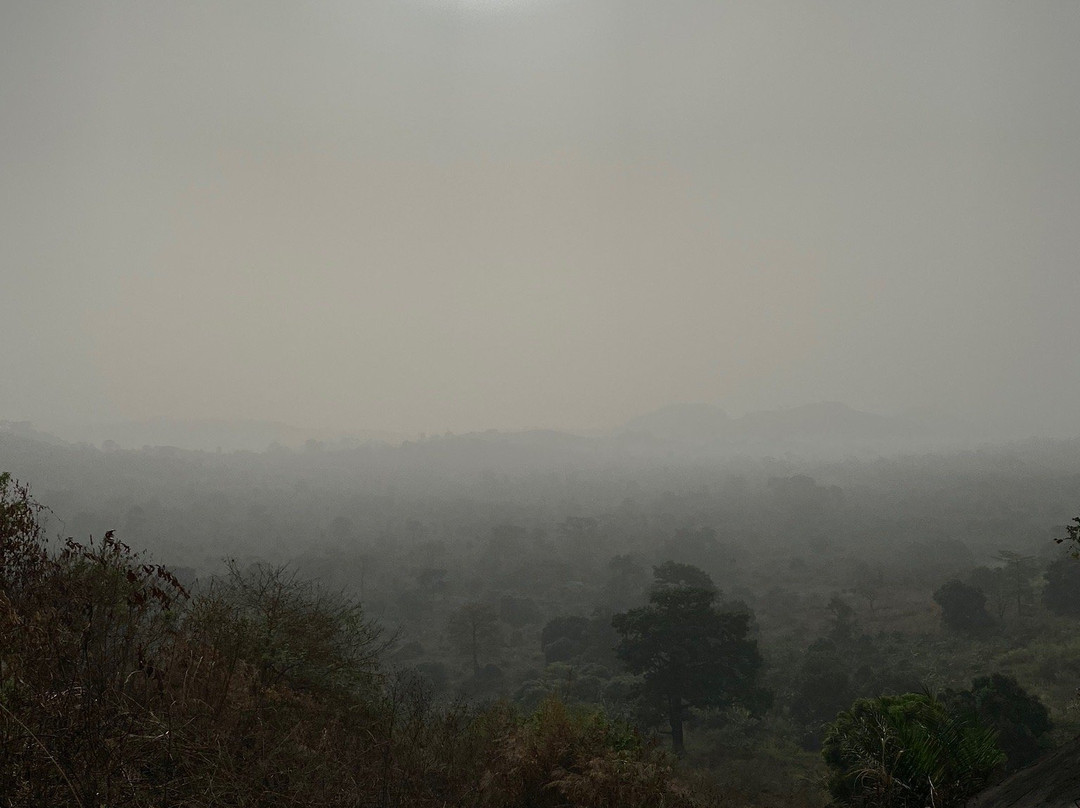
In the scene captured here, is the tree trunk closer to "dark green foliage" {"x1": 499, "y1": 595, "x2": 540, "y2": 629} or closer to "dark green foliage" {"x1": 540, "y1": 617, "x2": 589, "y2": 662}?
"dark green foliage" {"x1": 540, "y1": 617, "x2": 589, "y2": 662}

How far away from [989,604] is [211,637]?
6172 centimetres

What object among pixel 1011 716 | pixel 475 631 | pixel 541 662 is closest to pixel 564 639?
pixel 541 662

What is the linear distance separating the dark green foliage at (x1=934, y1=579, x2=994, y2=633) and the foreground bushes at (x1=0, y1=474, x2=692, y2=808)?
46004 mm

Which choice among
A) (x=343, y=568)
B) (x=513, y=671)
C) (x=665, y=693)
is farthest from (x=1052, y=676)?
(x=343, y=568)

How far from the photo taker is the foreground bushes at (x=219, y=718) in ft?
15.6

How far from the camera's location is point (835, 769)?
13.6m

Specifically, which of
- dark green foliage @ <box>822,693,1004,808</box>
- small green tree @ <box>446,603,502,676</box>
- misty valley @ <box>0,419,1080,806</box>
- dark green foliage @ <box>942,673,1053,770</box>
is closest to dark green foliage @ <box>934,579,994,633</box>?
misty valley @ <box>0,419,1080,806</box>

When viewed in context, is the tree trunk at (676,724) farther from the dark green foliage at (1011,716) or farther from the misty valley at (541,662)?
the dark green foliage at (1011,716)

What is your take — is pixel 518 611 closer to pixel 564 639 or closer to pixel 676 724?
pixel 564 639

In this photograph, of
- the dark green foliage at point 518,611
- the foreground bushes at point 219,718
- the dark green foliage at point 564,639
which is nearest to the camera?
the foreground bushes at point 219,718

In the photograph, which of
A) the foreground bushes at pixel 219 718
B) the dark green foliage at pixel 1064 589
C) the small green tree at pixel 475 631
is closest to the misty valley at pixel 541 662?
the foreground bushes at pixel 219 718

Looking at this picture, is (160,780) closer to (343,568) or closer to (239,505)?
(343,568)

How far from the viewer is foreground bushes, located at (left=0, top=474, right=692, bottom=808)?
187 inches

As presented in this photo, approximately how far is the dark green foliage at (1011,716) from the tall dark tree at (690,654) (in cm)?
1191
